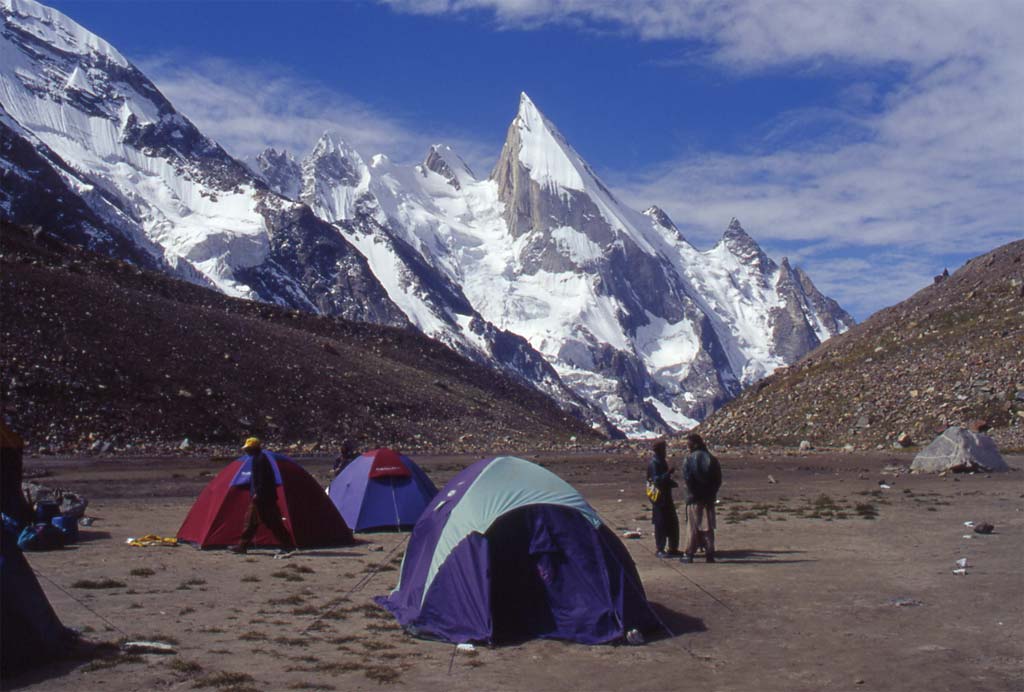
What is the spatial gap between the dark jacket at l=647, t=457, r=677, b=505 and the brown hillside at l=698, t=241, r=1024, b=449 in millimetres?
29972

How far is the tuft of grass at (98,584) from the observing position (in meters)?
15.2

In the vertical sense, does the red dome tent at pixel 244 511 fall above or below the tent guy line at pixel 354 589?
above

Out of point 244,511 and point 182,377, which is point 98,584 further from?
point 182,377

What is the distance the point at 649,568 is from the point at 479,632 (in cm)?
590

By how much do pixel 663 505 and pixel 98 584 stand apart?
382 inches

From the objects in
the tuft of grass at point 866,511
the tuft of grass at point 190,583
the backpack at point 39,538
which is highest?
the backpack at point 39,538

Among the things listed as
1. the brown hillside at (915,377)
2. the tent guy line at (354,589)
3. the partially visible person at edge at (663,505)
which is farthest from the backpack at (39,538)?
the brown hillside at (915,377)

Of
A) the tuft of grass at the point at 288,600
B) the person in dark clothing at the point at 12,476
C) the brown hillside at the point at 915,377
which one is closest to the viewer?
the tuft of grass at the point at 288,600

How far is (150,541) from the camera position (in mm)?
20188

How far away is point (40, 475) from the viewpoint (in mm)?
36938

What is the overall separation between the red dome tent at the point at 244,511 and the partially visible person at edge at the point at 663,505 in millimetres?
6552

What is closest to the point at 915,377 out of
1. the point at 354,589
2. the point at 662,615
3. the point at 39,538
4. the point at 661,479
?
the point at 661,479

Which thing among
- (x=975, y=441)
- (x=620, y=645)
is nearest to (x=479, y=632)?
(x=620, y=645)

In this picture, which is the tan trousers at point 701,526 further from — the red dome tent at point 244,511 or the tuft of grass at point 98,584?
the tuft of grass at point 98,584
